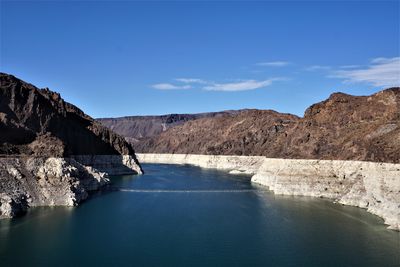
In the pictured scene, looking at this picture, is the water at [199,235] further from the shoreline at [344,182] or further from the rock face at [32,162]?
the rock face at [32,162]

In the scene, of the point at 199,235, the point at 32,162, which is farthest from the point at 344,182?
the point at 32,162

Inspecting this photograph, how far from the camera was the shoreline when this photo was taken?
50094 mm

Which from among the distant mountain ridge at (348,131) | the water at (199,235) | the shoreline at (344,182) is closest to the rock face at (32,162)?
the water at (199,235)

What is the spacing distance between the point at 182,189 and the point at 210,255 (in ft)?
150

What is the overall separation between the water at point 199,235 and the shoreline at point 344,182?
6.20 feet

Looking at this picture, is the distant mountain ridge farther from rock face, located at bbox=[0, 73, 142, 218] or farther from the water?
rock face, located at bbox=[0, 73, 142, 218]

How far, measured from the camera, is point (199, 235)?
138ft

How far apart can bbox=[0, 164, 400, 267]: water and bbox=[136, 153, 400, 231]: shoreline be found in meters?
1.89

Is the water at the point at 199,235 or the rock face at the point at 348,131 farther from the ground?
the rock face at the point at 348,131

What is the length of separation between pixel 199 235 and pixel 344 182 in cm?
2932

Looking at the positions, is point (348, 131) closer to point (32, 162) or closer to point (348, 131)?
point (348, 131)

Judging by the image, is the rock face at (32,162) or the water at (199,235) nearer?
the water at (199,235)

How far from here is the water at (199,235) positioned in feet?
112

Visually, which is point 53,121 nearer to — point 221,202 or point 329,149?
point 221,202
